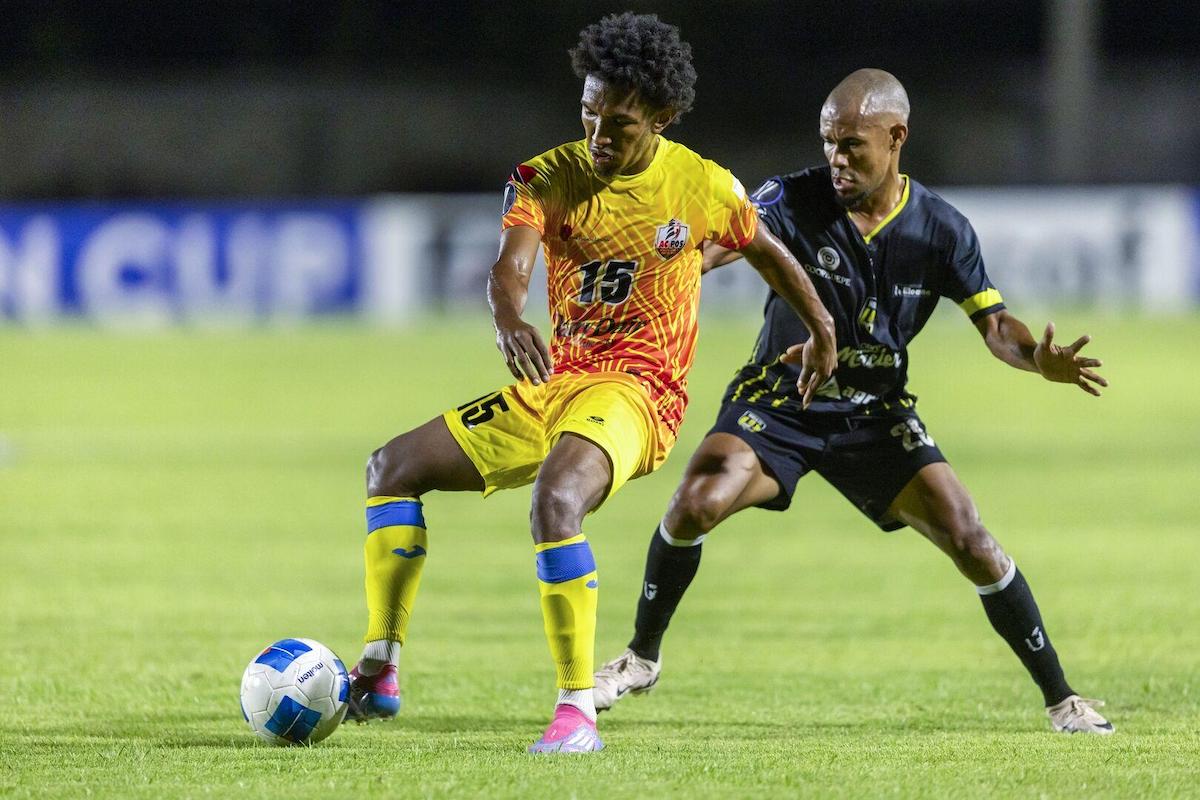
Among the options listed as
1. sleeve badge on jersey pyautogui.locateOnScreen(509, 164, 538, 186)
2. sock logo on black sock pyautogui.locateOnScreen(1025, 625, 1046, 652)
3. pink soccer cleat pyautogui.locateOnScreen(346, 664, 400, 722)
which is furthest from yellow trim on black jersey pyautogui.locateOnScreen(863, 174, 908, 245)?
pink soccer cleat pyautogui.locateOnScreen(346, 664, 400, 722)

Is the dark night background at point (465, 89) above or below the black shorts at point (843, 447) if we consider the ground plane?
below

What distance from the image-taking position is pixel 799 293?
247 inches

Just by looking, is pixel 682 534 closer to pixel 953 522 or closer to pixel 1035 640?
pixel 953 522

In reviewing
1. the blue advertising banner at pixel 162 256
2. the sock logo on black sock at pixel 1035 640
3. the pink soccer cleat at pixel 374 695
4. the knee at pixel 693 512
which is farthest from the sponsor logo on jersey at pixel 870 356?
the blue advertising banner at pixel 162 256

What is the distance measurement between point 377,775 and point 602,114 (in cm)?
215

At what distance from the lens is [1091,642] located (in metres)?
8.53

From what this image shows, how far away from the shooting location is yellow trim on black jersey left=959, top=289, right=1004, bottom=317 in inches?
264

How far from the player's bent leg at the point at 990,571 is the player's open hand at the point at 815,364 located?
561 mm

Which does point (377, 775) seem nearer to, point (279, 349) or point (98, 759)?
point (98, 759)

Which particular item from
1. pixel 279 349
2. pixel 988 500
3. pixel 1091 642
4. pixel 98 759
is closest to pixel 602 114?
pixel 98 759

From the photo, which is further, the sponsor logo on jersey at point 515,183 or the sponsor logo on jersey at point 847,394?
the sponsor logo on jersey at point 847,394

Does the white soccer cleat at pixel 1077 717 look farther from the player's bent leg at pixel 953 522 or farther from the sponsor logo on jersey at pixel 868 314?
the sponsor logo on jersey at pixel 868 314

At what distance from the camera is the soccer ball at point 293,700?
5887mm

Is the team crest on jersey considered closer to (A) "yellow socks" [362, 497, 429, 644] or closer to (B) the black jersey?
(B) the black jersey
